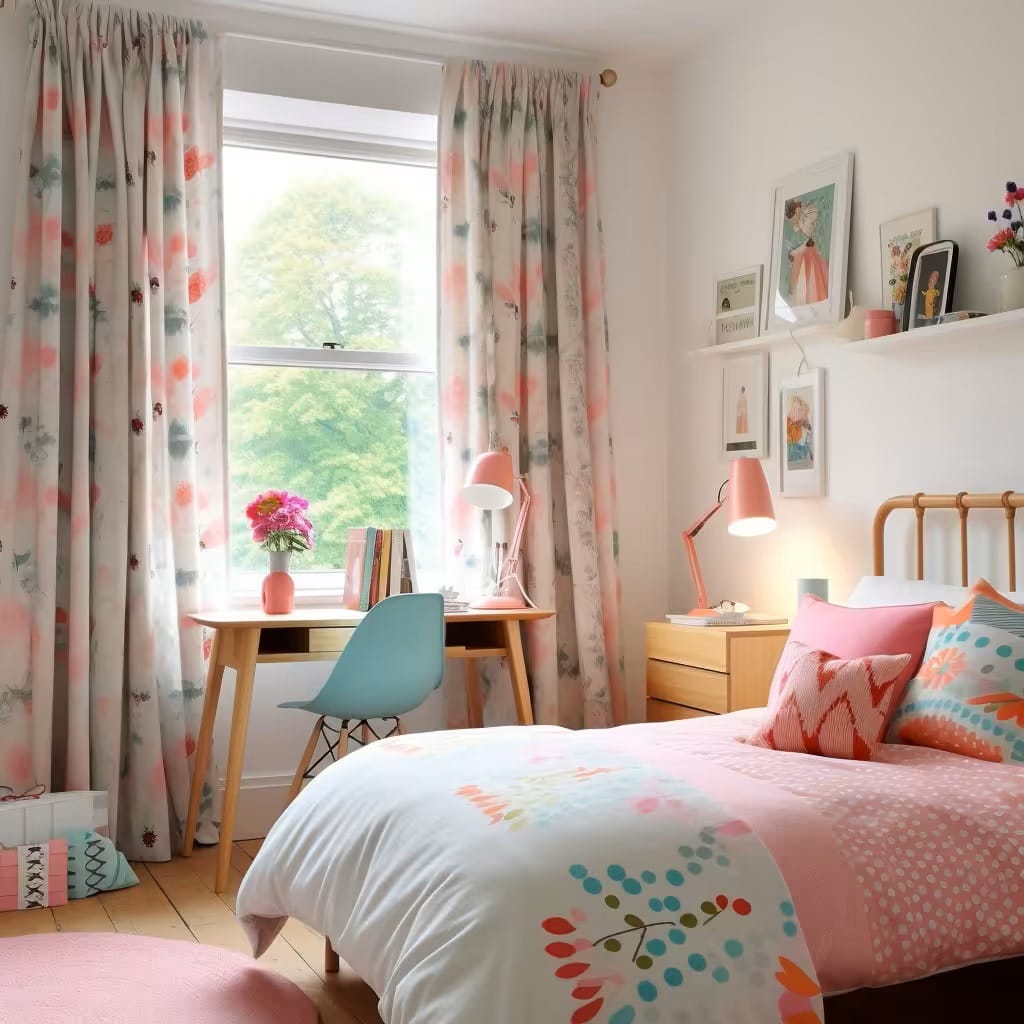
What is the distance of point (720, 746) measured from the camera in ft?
7.96

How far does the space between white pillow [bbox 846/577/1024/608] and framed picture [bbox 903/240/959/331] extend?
0.68 metres

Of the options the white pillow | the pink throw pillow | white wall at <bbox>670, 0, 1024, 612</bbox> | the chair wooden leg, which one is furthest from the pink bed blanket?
the chair wooden leg

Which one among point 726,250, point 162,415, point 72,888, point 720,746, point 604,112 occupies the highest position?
point 604,112

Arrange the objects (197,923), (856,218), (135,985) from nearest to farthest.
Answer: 1. (135,985)
2. (197,923)
3. (856,218)

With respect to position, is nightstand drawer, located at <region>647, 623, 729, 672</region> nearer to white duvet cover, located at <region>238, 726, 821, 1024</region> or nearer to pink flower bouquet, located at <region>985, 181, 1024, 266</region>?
pink flower bouquet, located at <region>985, 181, 1024, 266</region>

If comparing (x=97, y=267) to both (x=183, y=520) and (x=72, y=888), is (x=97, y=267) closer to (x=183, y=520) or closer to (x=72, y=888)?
(x=183, y=520)

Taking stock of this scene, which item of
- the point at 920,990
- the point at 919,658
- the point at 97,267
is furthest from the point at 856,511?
the point at 97,267

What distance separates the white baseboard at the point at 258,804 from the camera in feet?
12.6

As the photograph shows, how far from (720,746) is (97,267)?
2.36 metres

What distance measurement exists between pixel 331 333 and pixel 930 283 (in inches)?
81.0

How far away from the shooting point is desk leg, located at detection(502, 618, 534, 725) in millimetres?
3734

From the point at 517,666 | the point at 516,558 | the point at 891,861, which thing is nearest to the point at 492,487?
the point at 516,558

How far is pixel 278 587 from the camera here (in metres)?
3.63

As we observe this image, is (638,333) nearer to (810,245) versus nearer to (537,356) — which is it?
(537,356)
